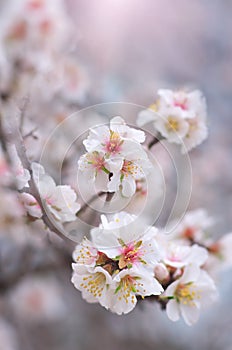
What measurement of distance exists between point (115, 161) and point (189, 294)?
8.4 inches

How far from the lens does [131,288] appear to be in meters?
0.53

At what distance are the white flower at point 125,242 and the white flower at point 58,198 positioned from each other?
0.05m

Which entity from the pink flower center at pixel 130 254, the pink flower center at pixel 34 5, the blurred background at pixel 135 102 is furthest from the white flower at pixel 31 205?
the pink flower center at pixel 34 5

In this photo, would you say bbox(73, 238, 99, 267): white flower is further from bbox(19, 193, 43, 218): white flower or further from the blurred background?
the blurred background

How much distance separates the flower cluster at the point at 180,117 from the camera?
65 cm

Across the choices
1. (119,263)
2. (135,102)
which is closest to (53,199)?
(119,263)

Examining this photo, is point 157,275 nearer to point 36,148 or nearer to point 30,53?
point 36,148

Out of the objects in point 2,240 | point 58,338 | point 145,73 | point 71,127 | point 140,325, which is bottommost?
point 58,338

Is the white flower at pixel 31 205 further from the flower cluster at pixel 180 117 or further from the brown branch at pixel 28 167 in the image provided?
the flower cluster at pixel 180 117

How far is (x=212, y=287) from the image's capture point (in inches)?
25.6

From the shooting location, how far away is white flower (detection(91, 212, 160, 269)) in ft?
1.75

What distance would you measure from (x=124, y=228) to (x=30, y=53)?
83 centimetres

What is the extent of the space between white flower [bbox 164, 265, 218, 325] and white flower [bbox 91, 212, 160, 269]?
0.09 m

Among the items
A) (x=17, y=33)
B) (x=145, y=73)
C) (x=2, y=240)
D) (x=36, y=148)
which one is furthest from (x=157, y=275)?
(x=145, y=73)
